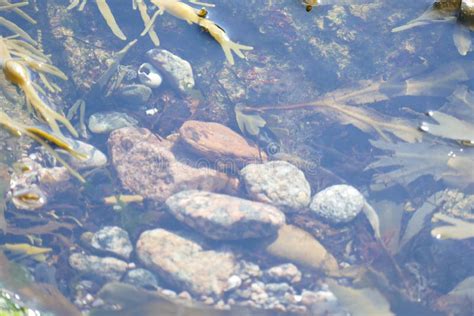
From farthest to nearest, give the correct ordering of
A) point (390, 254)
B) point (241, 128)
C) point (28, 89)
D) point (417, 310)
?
point (241, 128)
point (390, 254)
point (417, 310)
point (28, 89)

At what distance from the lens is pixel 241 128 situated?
265 cm

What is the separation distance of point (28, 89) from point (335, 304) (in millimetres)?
1791

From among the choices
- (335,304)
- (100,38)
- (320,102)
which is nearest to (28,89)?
(100,38)

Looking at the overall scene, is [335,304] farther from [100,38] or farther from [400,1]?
A: [100,38]

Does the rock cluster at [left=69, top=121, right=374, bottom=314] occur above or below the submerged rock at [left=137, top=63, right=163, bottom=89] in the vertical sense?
below

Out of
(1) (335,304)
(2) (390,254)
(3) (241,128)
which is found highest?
(3) (241,128)

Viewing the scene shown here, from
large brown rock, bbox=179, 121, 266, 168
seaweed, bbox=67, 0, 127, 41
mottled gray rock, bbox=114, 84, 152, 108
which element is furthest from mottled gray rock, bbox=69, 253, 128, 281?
seaweed, bbox=67, 0, 127, 41

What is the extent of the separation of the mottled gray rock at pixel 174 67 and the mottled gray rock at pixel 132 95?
170mm

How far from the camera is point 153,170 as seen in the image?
8.37ft

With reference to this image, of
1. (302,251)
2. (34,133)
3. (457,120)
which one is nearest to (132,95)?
(34,133)

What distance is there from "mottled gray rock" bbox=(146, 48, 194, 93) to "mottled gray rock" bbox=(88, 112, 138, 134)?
0.34 metres

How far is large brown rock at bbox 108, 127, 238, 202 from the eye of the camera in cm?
250

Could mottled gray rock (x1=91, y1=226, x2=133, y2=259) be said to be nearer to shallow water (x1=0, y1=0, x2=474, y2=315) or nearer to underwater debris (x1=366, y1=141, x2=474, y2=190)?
shallow water (x1=0, y1=0, x2=474, y2=315)

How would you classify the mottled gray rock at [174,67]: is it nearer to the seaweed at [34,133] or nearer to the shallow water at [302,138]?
the shallow water at [302,138]
